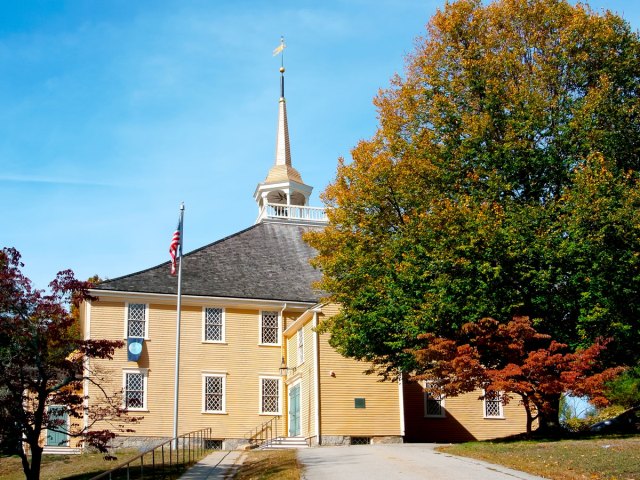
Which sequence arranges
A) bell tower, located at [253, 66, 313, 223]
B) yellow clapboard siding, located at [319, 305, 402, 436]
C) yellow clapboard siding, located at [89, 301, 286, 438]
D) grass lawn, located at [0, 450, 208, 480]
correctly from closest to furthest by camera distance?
grass lawn, located at [0, 450, 208, 480] → yellow clapboard siding, located at [319, 305, 402, 436] → yellow clapboard siding, located at [89, 301, 286, 438] → bell tower, located at [253, 66, 313, 223]

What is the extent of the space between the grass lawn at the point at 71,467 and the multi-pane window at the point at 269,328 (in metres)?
9.77

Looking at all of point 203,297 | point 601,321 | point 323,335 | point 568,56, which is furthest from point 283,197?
point 601,321

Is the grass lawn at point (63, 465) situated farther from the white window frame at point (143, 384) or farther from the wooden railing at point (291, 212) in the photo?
the wooden railing at point (291, 212)

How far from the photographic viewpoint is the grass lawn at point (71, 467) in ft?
71.6

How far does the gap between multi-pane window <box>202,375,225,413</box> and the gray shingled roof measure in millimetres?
3616

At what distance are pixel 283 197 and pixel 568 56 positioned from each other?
22878 mm

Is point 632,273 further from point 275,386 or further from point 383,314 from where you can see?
point 275,386

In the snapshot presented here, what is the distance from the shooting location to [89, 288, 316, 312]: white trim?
3481 cm

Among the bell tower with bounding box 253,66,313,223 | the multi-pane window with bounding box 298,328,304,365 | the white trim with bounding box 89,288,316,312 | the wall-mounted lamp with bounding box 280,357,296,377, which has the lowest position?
the wall-mounted lamp with bounding box 280,357,296,377

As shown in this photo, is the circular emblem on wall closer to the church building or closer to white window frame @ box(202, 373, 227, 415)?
the church building

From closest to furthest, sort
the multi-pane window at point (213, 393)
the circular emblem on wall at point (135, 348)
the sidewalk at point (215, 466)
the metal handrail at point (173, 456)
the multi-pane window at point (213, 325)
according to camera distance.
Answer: the metal handrail at point (173, 456), the sidewalk at point (215, 466), the circular emblem on wall at point (135, 348), the multi-pane window at point (213, 393), the multi-pane window at point (213, 325)

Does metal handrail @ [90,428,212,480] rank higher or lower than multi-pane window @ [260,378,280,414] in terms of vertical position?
lower

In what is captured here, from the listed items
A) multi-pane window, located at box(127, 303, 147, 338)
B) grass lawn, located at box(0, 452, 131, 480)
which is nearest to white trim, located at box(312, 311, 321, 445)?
grass lawn, located at box(0, 452, 131, 480)

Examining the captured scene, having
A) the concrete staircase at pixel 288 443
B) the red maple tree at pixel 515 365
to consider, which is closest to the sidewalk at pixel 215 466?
the concrete staircase at pixel 288 443
